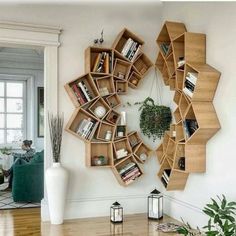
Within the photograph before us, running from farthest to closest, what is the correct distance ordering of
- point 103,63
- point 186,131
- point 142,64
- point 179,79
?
point 142,64 → point 103,63 → point 179,79 → point 186,131

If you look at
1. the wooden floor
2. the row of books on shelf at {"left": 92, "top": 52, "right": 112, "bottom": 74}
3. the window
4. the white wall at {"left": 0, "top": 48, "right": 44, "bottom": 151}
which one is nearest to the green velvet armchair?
the wooden floor

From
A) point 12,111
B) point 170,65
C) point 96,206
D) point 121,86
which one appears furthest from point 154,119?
point 12,111

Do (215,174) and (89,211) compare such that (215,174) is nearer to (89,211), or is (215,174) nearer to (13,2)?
(89,211)

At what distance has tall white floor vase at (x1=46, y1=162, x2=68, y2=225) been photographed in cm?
390

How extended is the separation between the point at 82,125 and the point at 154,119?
970 millimetres

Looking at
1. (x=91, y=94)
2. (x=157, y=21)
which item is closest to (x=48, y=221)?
(x=91, y=94)

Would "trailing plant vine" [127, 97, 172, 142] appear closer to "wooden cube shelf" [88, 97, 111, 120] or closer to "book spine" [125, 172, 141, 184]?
"wooden cube shelf" [88, 97, 111, 120]

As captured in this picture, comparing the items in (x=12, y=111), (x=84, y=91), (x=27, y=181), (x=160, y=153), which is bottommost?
(x=27, y=181)

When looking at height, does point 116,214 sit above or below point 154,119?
below

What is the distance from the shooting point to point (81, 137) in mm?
4180

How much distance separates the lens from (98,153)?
4.36 metres

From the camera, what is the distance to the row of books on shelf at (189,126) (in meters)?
3.62

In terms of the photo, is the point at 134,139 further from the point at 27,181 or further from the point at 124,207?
the point at 27,181

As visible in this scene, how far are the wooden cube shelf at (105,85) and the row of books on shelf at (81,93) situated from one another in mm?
179
